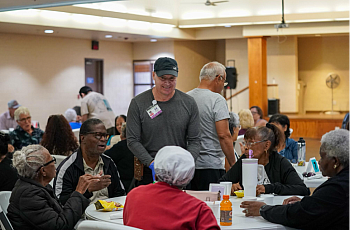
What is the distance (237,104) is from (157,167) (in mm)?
12823

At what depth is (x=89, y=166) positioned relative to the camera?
10.4ft

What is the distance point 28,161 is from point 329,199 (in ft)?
5.36

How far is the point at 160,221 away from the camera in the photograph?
1845 millimetres

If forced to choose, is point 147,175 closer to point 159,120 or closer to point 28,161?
point 159,120

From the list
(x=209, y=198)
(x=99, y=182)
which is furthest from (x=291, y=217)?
(x=99, y=182)

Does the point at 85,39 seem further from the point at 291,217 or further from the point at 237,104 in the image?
the point at 291,217

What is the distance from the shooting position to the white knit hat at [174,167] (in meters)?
1.87

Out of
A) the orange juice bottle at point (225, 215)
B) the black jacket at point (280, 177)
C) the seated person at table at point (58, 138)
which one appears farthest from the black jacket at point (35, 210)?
the seated person at table at point (58, 138)

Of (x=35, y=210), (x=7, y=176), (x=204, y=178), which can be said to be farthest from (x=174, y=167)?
(x=7, y=176)

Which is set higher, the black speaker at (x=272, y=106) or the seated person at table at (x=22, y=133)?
the black speaker at (x=272, y=106)

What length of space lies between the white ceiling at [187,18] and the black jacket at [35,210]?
27.1 ft

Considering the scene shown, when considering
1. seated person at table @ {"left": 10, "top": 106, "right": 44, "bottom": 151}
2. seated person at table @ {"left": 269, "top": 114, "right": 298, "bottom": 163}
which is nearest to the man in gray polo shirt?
seated person at table @ {"left": 269, "top": 114, "right": 298, "bottom": 163}

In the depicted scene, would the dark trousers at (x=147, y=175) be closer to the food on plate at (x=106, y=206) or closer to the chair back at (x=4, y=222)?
the food on plate at (x=106, y=206)

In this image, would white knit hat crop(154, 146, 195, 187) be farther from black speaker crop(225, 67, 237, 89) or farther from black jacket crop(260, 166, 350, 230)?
black speaker crop(225, 67, 237, 89)
